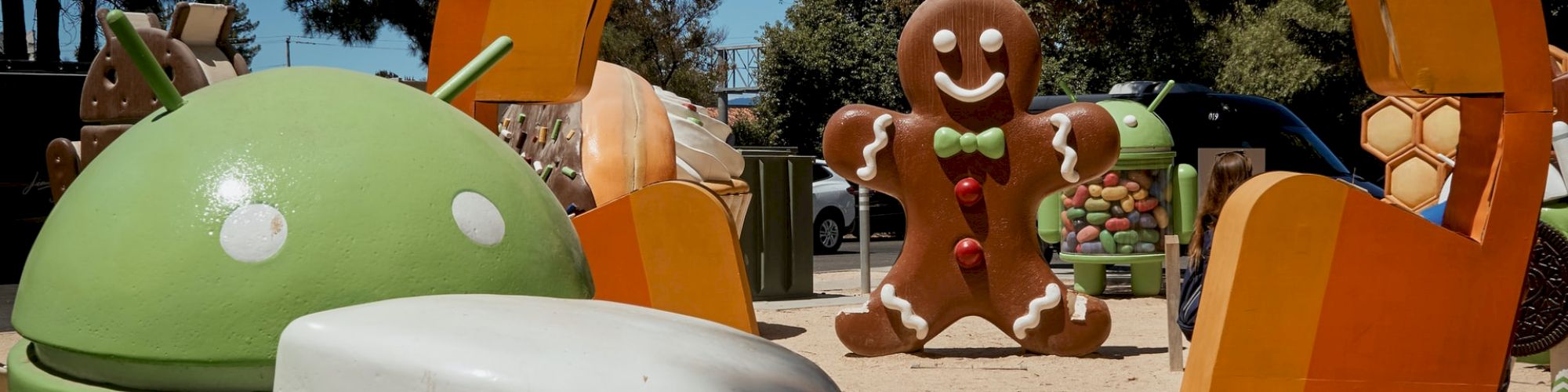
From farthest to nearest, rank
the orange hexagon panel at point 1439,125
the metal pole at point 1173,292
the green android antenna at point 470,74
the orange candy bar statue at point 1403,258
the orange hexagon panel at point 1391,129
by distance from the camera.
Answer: the orange hexagon panel at point 1391,129
the orange hexagon panel at point 1439,125
the metal pole at point 1173,292
the orange candy bar statue at point 1403,258
the green android antenna at point 470,74

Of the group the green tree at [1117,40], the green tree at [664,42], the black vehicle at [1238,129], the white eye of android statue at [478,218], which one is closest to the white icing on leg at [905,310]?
the green tree at [1117,40]

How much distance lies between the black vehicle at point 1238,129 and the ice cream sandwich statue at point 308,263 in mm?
12978

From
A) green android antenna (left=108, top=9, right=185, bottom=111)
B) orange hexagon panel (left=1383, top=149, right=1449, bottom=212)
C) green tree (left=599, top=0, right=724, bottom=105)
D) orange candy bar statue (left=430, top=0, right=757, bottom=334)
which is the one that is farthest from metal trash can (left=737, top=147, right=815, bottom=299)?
green tree (left=599, top=0, right=724, bottom=105)

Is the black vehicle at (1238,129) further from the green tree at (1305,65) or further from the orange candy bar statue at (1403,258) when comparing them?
the orange candy bar statue at (1403,258)

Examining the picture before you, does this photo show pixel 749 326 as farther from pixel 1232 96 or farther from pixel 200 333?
pixel 1232 96

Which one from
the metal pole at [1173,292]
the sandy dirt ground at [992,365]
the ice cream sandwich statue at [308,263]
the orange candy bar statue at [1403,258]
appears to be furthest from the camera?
the sandy dirt ground at [992,365]

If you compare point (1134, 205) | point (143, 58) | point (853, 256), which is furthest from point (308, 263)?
point (853, 256)

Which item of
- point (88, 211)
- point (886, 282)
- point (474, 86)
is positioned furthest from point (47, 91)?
point (88, 211)

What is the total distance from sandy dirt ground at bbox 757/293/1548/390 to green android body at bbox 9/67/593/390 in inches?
163

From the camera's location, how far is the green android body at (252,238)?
219 centimetres

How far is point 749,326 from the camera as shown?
4246mm

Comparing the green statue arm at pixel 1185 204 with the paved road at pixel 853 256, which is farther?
the paved road at pixel 853 256

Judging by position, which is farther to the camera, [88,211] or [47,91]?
[47,91]

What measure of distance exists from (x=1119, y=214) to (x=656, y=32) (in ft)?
57.2
